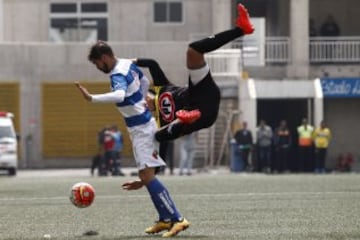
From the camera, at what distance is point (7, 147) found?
35500 millimetres

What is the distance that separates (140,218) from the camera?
45.5ft

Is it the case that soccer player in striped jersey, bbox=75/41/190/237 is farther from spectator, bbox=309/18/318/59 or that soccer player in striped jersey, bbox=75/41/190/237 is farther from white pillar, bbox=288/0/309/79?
spectator, bbox=309/18/318/59

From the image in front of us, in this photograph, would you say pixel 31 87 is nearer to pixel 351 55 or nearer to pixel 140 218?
pixel 351 55

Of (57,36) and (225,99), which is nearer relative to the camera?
(225,99)

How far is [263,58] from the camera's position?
4184cm

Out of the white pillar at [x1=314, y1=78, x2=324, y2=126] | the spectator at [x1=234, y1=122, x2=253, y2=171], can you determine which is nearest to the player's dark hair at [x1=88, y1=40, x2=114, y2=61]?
the spectator at [x1=234, y1=122, x2=253, y2=171]

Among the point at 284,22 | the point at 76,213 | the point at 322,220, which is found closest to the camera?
the point at 322,220

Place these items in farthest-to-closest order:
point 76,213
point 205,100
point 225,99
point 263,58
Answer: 1. point 263,58
2. point 225,99
3. point 76,213
4. point 205,100

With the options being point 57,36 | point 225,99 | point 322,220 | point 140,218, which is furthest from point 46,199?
point 57,36

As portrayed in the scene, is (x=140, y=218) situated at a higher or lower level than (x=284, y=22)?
lower

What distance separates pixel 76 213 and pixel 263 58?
1082 inches

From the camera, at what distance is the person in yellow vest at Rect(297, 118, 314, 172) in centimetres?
3584

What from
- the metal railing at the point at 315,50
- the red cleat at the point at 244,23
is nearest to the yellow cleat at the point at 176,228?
the red cleat at the point at 244,23

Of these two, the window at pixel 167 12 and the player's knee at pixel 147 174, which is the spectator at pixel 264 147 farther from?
the player's knee at pixel 147 174
